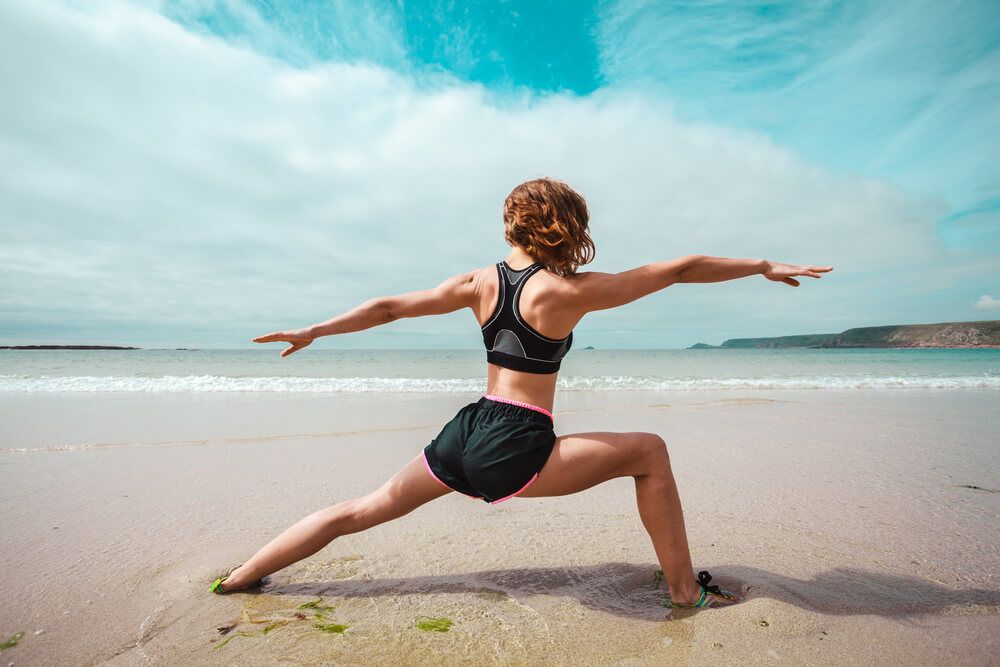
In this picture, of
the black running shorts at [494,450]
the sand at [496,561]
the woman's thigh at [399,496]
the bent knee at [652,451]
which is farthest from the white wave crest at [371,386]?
the bent knee at [652,451]

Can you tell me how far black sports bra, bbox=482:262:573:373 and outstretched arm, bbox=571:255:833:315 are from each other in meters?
0.25

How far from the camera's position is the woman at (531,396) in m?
2.29

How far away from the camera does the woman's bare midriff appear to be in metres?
2.37

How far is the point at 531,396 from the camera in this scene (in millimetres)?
2375

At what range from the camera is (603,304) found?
7.80 feet

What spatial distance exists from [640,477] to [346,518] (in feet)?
5.03

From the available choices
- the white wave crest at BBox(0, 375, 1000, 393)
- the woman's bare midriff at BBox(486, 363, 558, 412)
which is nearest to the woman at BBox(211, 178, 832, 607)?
the woman's bare midriff at BBox(486, 363, 558, 412)

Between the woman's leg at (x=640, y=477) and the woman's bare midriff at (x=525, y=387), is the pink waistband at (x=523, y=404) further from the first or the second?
the woman's leg at (x=640, y=477)

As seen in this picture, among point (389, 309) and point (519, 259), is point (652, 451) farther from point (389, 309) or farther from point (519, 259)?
point (389, 309)

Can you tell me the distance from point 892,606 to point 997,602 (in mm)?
561

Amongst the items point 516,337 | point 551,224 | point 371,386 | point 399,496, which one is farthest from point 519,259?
point 371,386

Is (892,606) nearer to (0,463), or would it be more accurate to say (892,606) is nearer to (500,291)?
(500,291)

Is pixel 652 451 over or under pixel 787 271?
under

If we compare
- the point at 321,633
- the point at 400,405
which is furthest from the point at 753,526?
the point at 400,405
